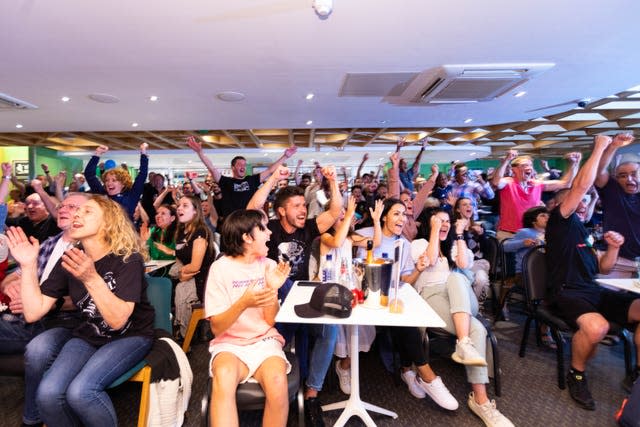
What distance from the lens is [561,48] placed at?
3445 mm

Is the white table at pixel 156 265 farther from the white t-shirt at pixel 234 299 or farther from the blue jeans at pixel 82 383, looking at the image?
the white t-shirt at pixel 234 299

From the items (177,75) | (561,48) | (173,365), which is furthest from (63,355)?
(561,48)

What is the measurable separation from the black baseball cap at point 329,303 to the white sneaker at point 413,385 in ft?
3.63

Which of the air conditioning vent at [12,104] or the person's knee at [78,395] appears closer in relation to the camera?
the person's knee at [78,395]

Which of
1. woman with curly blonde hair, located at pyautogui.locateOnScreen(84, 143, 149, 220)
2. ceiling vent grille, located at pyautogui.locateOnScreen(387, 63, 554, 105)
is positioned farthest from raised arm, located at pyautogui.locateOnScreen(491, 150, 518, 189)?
woman with curly blonde hair, located at pyautogui.locateOnScreen(84, 143, 149, 220)

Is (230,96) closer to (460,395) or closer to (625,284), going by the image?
(460,395)

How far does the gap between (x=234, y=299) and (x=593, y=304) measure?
2553 millimetres

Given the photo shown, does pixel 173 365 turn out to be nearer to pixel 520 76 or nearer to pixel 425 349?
pixel 425 349

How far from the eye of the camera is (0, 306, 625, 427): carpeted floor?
2064 mm

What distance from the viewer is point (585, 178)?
2326 mm

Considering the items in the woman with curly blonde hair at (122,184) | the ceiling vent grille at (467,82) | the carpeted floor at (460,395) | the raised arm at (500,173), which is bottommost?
the carpeted floor at (460,395)

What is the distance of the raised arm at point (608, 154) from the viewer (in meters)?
2.47

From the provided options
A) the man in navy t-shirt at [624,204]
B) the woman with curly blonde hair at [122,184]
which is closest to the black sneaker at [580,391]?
the man in navy t-shirt at [624,204]

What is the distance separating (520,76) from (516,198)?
1535mm
